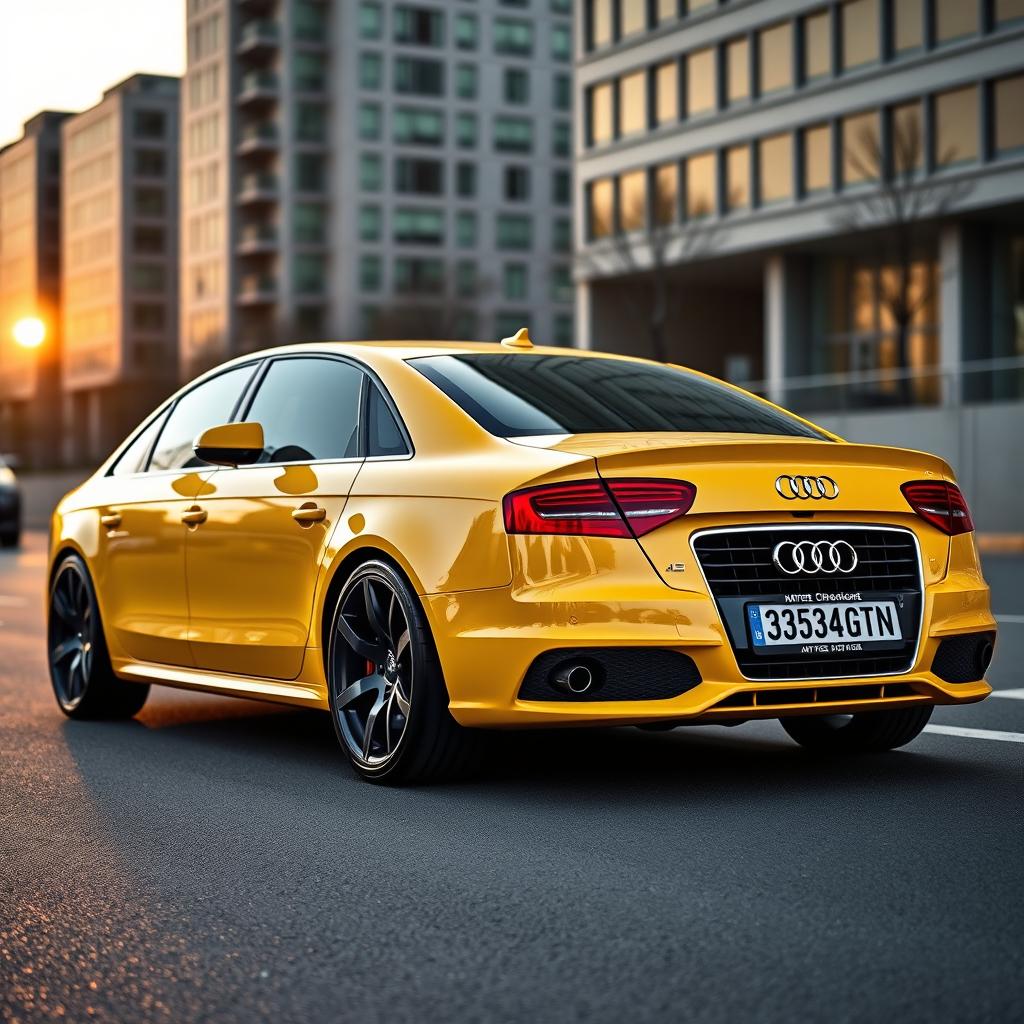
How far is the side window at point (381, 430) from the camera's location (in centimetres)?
636

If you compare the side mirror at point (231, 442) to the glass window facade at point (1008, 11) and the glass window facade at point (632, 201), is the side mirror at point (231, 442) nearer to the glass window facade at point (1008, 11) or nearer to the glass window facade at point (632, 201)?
the glass window facade at point (1008, 11)

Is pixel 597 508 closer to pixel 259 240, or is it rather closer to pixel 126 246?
pixel 259 240

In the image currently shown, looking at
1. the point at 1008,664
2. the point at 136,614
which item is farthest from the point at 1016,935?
the point at 1008,664

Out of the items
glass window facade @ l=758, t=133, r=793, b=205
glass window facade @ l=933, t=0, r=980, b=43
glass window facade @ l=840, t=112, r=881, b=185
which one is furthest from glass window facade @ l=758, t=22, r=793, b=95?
glass window facade @ l=933, t=0, r=980, b=43

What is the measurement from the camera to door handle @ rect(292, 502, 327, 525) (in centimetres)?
643

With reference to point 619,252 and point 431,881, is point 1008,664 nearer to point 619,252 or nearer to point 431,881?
point 431,881

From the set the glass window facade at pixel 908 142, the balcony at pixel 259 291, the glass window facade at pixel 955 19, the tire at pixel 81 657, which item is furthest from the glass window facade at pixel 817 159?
the balcony at pixel 259 291

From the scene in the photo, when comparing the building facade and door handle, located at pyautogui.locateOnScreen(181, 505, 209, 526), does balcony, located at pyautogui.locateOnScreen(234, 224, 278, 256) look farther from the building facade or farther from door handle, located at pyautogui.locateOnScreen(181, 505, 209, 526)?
door handle, located at pyautogui.locateOnScreen(181, 505, 209, 526)

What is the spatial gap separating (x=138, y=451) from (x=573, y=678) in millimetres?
3404

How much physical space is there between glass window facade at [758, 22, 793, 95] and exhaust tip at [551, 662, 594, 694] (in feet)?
146

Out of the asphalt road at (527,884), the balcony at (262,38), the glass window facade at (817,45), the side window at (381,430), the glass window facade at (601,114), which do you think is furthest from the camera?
the balcony at (262,38)

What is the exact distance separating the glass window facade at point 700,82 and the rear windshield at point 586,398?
1793 inches

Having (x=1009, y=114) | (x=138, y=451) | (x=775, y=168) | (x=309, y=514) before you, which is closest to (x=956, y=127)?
(x=1009, y=114)

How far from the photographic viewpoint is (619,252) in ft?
170
